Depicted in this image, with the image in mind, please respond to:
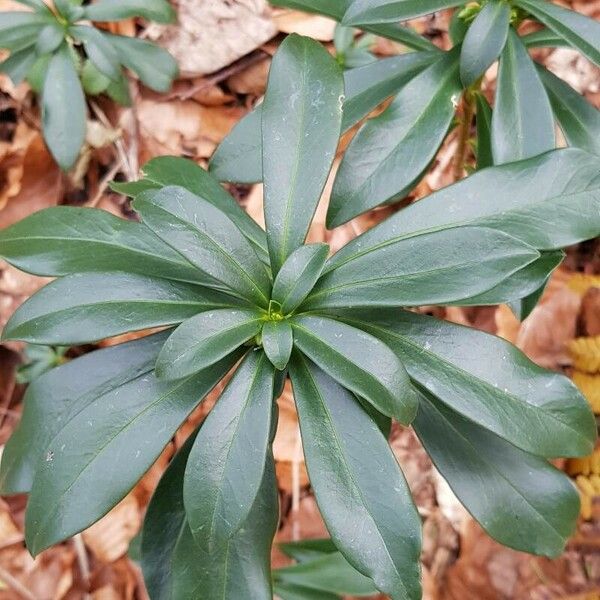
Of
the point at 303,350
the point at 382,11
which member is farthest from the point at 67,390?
the point at 382,11

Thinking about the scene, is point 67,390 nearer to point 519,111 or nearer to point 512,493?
point 512,493

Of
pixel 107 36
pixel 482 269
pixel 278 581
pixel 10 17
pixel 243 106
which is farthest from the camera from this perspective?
pixel 243 106

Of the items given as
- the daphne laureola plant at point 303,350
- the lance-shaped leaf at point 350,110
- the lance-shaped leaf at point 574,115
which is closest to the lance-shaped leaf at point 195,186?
the daphne laureola plant at point 303,350

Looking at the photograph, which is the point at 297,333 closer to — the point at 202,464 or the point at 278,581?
the point at 202,464

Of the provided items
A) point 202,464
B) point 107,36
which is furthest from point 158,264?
point 107,36

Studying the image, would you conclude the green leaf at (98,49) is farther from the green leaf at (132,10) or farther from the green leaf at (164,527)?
the green leaf at (164,527)
